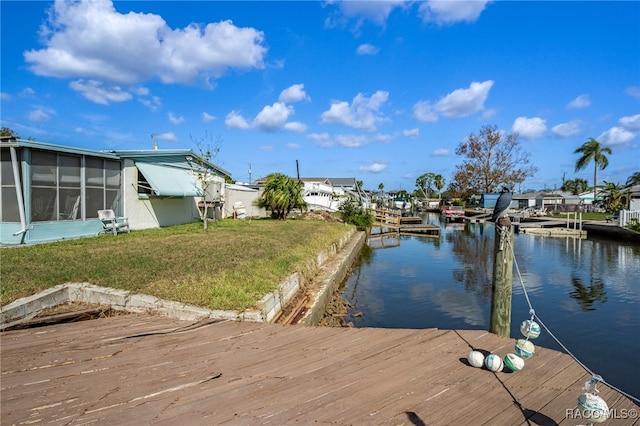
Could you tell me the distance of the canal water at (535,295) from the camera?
7461mm

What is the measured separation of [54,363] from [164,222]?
41.6 feet

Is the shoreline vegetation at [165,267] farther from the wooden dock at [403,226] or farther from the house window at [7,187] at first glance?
the wooden dock at [403,226]

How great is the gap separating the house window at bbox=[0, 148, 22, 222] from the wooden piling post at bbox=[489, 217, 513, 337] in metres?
12.1

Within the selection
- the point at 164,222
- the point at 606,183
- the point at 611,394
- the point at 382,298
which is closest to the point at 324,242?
the point at 382,298

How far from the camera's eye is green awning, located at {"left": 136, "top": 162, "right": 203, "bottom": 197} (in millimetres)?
13766

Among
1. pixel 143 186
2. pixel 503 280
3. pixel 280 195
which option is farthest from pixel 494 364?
pixel 280 195

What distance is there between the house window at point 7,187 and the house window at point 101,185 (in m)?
2.02

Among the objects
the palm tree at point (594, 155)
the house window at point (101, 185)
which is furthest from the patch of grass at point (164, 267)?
the palm tree at point (594, 155)

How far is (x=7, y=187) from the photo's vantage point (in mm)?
9992

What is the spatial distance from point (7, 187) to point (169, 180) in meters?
5.62

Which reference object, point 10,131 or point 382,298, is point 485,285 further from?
point 10,131

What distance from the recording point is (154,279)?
640cm

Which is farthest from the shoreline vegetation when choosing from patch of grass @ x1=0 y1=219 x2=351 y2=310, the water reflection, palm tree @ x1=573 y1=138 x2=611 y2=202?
palm tree @ x1=573 y1=138 x2=611 y2=202

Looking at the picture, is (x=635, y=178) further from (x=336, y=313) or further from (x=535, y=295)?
(x=336, y=313)
